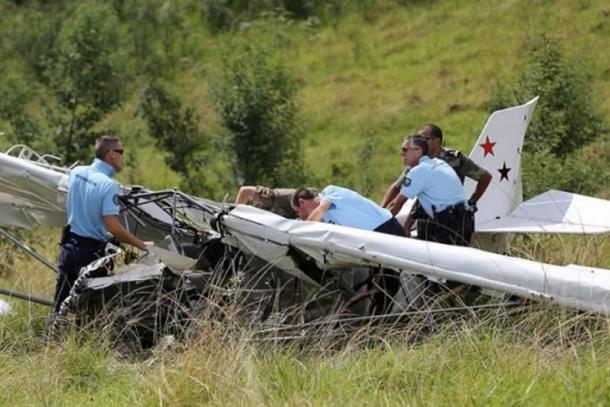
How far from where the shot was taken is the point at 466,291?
590 cm

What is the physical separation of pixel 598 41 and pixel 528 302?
67.8 ft

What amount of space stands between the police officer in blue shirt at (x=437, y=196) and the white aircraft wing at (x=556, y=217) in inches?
26.7

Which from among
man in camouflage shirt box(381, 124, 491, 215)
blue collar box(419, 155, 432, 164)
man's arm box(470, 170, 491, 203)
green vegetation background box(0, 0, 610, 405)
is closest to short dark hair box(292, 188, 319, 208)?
blue collar box(419, 155, 432, 164)

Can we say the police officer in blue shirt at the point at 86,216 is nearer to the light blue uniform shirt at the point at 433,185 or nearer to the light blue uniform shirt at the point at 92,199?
the light blue uniform shirt at the point at 92,199

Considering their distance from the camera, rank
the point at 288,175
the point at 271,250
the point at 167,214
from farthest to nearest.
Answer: the point at 288,175, the point at 167,214, the point at 271,250

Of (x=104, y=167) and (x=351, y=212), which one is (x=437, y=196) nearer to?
(x=351, y=212)

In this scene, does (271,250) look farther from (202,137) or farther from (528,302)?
(202,137)

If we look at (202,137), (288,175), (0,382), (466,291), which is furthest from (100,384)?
(202,137)

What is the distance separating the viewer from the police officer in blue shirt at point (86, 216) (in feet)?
22.9

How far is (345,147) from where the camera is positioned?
2267cm

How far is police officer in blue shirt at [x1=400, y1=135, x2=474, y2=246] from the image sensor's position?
7473 millimetres

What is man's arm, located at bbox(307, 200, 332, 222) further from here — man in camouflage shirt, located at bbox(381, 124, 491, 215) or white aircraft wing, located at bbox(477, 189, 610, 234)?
white aircraft wing, located at bbox(477, 189, 610, 234)

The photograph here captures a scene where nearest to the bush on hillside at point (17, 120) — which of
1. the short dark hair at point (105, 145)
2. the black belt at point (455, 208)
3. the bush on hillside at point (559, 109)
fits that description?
the bush on hillside at point (559, 109)

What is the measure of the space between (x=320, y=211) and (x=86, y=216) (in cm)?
170
